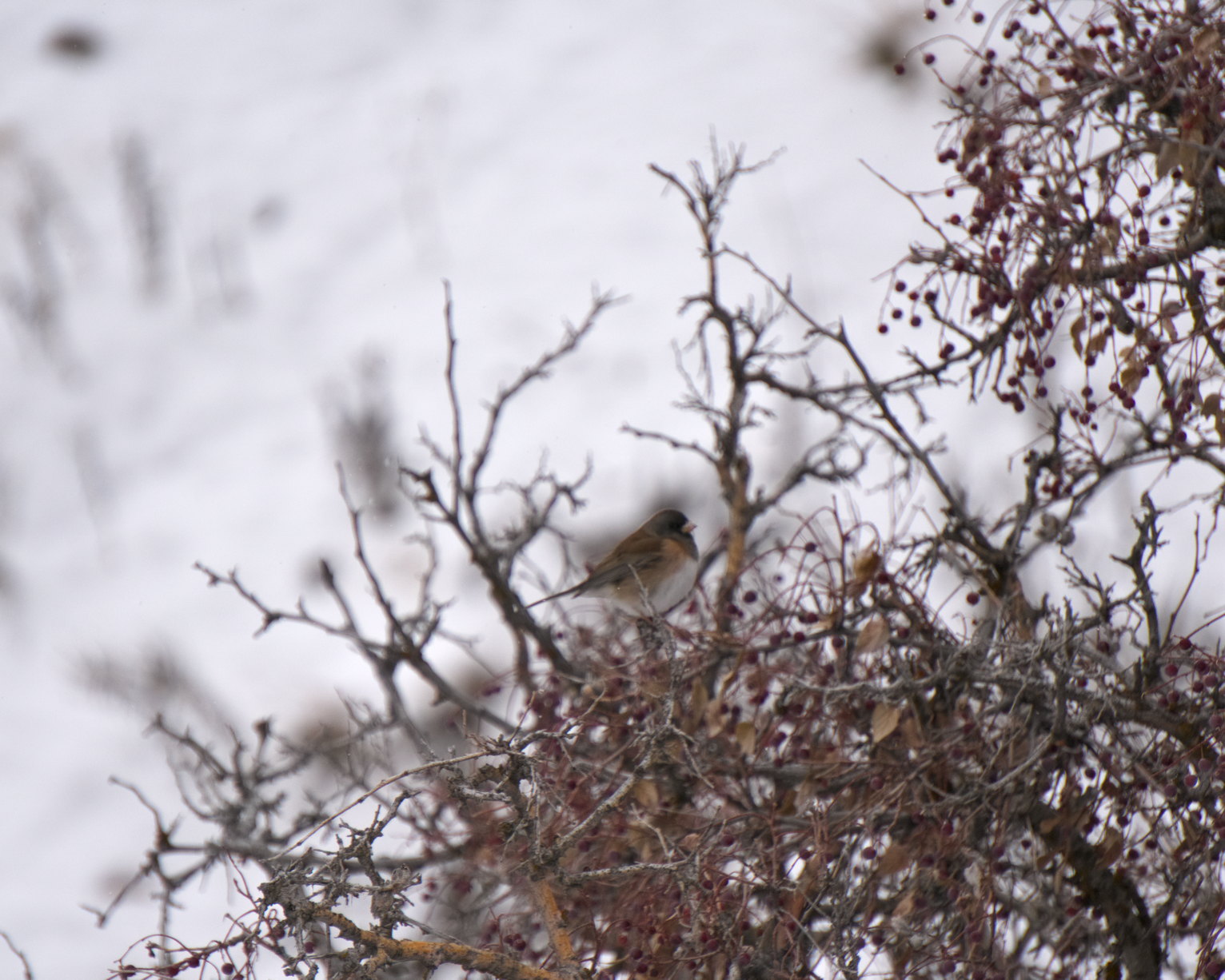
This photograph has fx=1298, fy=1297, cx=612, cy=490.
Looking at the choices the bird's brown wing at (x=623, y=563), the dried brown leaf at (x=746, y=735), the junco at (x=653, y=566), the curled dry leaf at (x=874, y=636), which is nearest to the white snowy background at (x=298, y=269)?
the junco at (x=653, y=566)

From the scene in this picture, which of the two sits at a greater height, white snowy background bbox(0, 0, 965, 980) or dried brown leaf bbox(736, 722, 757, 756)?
white snowy background bbox(0, 0, 965, 980)

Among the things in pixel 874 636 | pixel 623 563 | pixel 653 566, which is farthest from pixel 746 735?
pixel 653 566

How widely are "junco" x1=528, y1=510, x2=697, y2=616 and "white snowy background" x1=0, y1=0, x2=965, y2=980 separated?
3.44 ft

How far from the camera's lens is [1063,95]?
74.6 inches

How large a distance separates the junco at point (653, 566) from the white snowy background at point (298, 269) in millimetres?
1047

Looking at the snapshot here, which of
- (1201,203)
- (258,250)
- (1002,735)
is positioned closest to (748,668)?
(1002,735)

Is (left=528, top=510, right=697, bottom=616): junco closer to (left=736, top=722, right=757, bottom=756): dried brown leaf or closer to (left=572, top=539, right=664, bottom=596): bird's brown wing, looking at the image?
(left=572, top=539, right=664, bottom=596): bird's brown wing

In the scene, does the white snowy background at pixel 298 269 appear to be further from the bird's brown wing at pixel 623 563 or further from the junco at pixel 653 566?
the bird's brown wing at pixel 623 563

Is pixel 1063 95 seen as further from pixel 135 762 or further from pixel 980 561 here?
pixel 135 762

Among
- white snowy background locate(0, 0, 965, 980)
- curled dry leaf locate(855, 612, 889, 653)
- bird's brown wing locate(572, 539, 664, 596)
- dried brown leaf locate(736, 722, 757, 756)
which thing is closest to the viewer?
curled dry leaf locate(855, 612, 889, 653)

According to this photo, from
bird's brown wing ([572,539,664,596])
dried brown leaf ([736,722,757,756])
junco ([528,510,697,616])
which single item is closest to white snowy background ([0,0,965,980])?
junco ([528,510,697,616])

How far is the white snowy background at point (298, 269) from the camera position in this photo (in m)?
5.52

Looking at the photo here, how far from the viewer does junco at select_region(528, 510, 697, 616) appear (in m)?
3.86

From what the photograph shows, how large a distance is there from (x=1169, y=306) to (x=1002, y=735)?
711 mm
